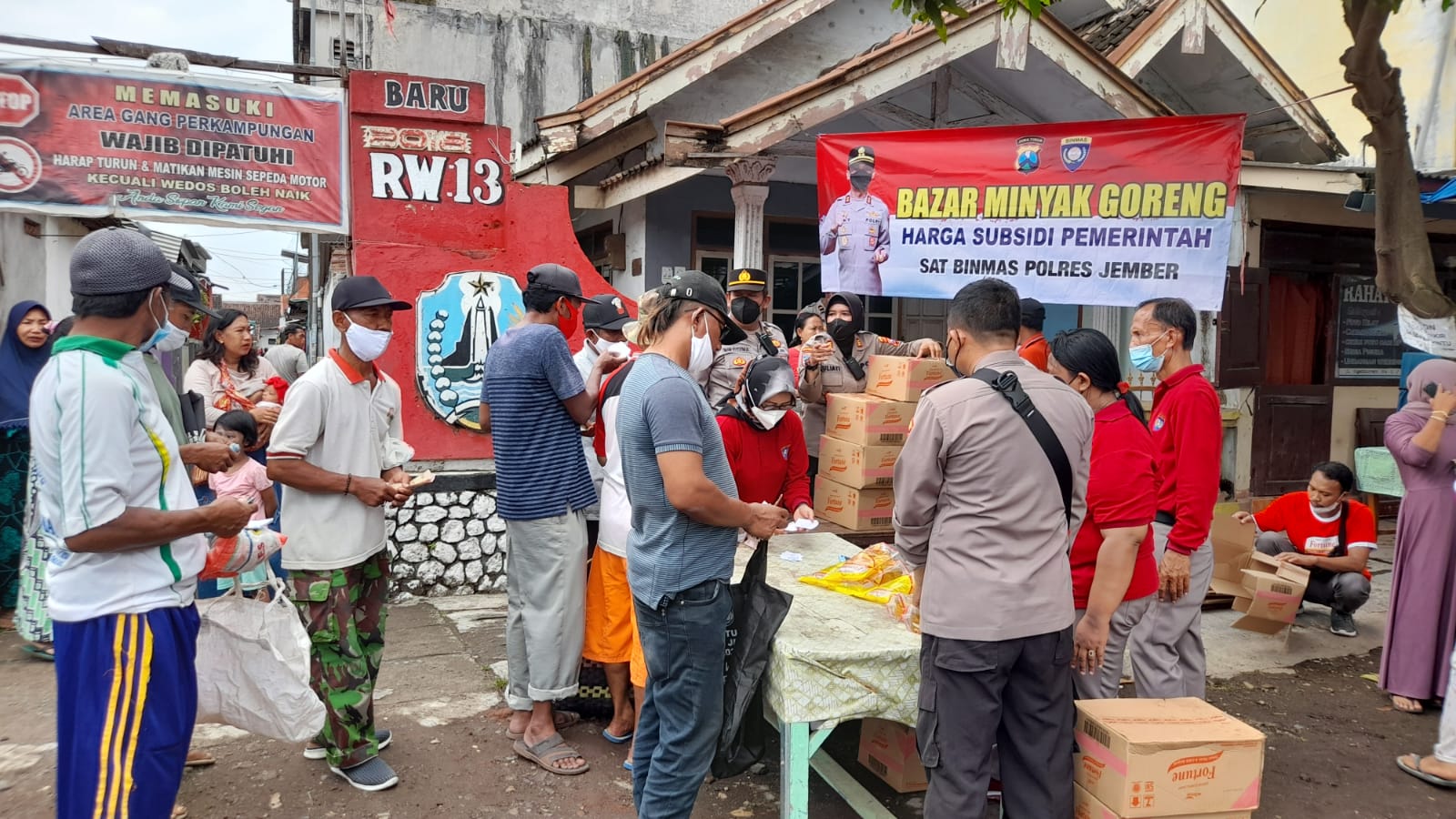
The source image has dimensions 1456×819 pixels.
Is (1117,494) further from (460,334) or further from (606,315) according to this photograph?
(460,334)

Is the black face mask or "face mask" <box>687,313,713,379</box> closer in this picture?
"face mask" <box>687,313,713,379</box>

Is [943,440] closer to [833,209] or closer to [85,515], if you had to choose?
[85,515]

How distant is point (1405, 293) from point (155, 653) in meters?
5.23

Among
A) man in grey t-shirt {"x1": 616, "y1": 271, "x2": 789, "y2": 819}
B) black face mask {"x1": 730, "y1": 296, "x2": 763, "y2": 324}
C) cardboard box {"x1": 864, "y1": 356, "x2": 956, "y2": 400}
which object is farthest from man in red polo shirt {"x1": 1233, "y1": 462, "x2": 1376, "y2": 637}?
man in grey t-shirt {"x1": 616, "y1": 271, "x2": 789, "y2": 819}

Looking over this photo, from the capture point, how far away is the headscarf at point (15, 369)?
546 cm

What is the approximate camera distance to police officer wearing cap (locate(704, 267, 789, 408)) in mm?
4809

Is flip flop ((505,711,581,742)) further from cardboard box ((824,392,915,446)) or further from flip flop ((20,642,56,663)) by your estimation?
flip flop ((20,642,56,663))

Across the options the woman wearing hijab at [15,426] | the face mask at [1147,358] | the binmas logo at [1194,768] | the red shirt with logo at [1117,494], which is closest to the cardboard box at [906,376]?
the face mask at [1147,358]

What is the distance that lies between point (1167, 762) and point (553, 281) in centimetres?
292

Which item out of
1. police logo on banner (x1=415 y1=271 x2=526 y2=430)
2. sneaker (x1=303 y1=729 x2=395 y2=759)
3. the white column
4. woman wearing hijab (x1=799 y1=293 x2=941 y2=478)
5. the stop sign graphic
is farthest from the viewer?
the white column

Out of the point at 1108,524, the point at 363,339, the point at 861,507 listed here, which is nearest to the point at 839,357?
the point at 861,507

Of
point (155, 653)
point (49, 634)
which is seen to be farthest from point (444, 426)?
point (155, 653)

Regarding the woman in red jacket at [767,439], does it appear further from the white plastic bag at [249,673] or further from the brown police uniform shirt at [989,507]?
the white plastic bag at [249,673]

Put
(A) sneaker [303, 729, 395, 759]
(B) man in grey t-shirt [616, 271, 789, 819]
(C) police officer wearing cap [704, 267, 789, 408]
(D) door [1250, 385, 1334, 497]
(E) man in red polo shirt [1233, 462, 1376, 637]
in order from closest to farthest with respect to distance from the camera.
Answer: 1. (B) man in grey t-shirt [616, 271, 789, 819]
2. (A) sneaker [303, 729, 395, 759]
3. (C) police officer wearing cap [704, 267, 789, 408]
4. (E) man in red polo shirt [1233, 462, 1376, 637]
5. (D) door [1250, 385, 1334, 497]
